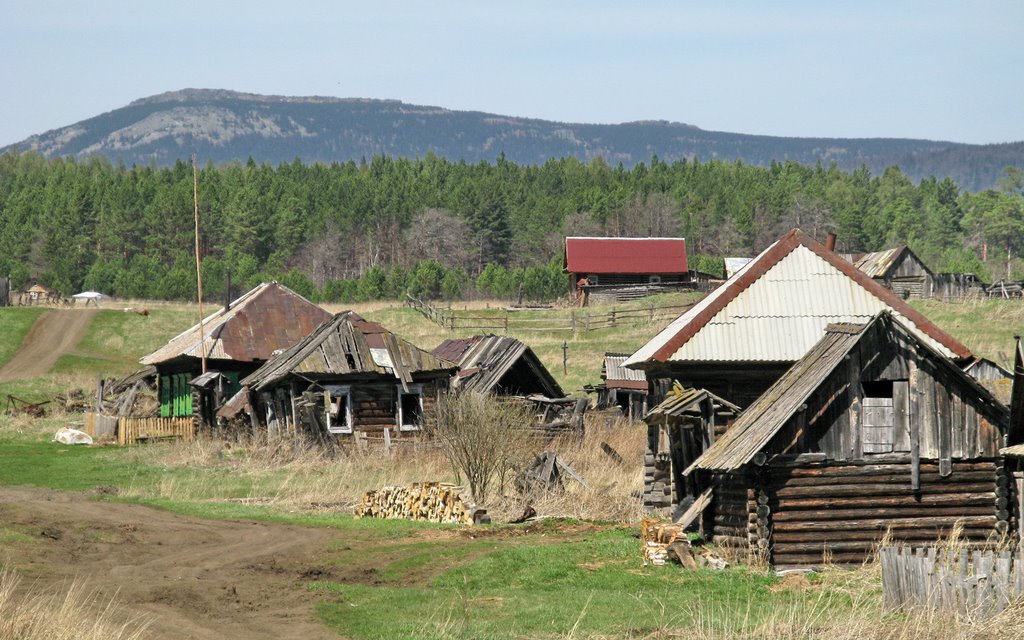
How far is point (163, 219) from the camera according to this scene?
478 feet

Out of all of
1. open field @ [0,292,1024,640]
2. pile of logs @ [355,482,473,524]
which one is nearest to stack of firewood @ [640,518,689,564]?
open field @ [0,292,1024,640]

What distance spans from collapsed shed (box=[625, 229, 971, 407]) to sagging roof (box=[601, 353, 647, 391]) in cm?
1856

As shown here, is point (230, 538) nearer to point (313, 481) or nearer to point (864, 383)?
point (313, 481)

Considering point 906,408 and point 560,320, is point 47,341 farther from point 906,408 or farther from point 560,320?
point 906,408

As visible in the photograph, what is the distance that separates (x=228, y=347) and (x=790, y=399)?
2935 centimetres

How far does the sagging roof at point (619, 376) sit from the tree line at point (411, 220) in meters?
70.3

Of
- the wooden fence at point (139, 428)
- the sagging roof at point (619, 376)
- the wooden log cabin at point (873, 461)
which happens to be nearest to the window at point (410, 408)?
the wooden fence at point (139, 428)

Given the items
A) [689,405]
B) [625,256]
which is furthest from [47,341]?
[689,405]

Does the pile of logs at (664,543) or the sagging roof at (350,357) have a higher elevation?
the sagging roof at (350,357)

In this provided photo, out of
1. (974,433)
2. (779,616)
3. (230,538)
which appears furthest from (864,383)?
(230,538)

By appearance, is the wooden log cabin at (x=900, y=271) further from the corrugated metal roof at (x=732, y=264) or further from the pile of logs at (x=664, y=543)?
the pile of logs at (x=664, y=543)

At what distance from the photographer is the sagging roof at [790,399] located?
19.6 m

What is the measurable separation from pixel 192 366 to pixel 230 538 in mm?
26494

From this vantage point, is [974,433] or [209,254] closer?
[974,433]
